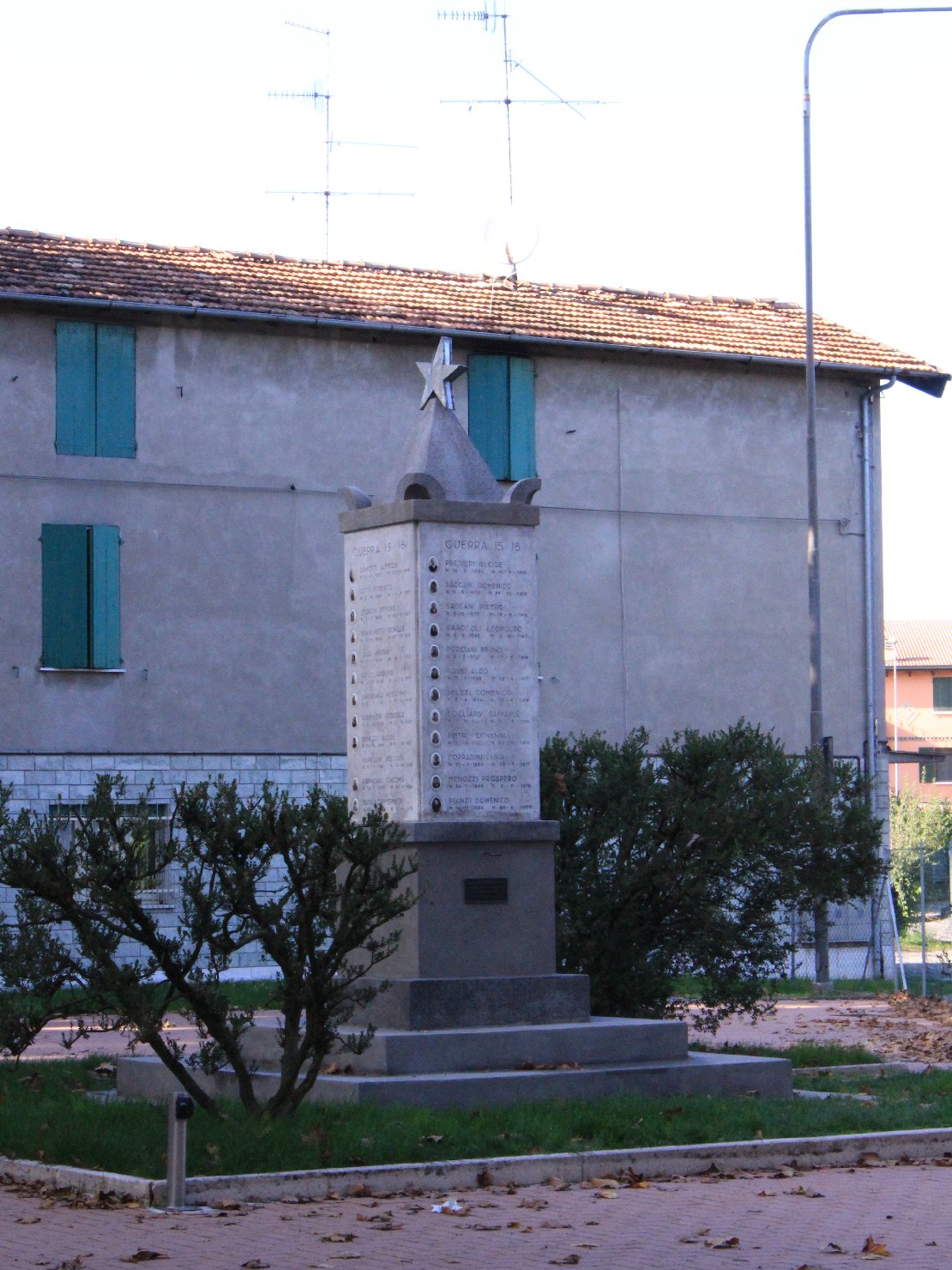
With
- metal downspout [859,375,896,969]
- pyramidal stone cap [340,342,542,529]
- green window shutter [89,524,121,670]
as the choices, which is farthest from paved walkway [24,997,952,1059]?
metal downspout [859,375,896,969]

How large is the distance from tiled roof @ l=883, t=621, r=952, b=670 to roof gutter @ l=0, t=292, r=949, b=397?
38694 millimetres

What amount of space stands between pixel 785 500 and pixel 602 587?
137 inches

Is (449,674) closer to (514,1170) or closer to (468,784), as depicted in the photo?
(468,784)

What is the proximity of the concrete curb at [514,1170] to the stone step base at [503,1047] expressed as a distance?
6.26ft

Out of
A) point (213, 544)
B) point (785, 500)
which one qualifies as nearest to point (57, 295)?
point (213, 544)

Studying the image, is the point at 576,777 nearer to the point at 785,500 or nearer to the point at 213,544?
the point at 213,544

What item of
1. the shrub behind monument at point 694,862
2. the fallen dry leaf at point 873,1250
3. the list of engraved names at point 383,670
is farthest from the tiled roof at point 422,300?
the fallen dry leaf at point 873,1250

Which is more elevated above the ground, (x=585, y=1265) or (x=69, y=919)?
(x=69, y=919)

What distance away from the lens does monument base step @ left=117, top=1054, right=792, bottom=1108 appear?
441 inches

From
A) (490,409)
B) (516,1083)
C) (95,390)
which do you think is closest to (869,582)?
(490,409)

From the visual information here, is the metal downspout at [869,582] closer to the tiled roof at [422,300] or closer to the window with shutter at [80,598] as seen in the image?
the tiled roof at [422,300]

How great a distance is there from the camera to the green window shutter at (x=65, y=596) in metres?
25.1

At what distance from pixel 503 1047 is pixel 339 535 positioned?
610 inches

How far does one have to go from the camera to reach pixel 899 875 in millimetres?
39312
